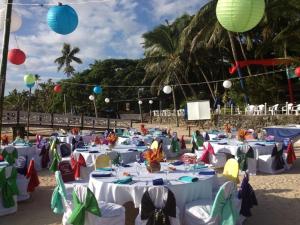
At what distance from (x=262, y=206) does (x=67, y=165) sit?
3.54 metres

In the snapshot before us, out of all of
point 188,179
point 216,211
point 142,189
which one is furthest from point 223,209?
point 142,189

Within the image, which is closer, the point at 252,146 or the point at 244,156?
the point at 244,156

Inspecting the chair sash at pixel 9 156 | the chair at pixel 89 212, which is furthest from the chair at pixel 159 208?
the chair sash at pixel 9 156

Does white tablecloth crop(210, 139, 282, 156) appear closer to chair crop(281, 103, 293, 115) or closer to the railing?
chair crop(281, 103, 293, 115)

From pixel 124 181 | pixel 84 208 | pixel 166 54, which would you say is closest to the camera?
pixel 84 208

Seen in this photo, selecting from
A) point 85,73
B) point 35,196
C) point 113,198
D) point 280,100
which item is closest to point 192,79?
point 280,100

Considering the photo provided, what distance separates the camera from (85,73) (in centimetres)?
5353

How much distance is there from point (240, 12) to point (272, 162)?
5.12m

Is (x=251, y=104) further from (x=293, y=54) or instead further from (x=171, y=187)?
(x=171, y=187)

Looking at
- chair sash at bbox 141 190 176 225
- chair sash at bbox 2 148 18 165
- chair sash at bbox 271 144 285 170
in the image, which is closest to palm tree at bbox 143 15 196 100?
chair sash at bbox 271 144 285 170

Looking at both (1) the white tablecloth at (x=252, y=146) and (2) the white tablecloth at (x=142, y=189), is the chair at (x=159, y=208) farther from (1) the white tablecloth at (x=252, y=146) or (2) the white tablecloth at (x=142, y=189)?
(1) the white tablecloth at (x=252, y=146)

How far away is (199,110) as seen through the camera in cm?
2062

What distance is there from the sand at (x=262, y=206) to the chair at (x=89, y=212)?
782 millimetres

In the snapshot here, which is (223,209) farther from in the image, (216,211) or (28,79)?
(28,79)
